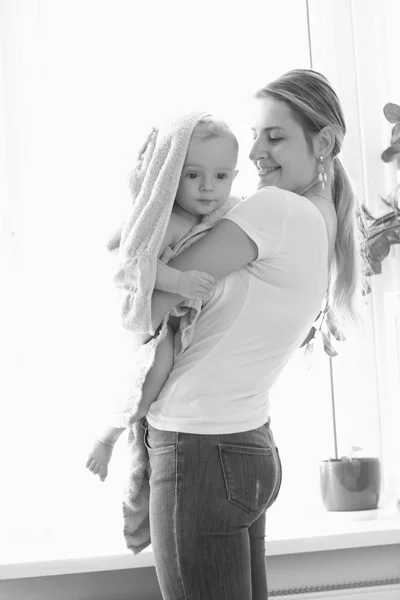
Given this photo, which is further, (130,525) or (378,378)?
(378,378)

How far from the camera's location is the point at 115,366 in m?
2.12

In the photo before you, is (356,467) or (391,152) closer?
(356,467)

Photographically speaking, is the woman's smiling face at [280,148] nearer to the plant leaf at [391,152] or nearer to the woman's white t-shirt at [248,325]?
the woman's white t-shirt at [248,325]

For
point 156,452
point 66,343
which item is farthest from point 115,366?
point 156,452

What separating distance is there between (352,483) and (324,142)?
116 centimetres

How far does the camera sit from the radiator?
189 centimetres

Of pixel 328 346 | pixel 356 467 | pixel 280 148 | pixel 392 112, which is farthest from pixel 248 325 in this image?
pixel 392 112

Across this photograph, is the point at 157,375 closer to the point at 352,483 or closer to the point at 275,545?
the point at 275,545

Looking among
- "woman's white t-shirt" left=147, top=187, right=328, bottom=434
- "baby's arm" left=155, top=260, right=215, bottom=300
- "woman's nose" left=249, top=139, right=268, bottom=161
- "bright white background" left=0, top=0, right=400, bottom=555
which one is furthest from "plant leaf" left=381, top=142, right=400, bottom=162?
"baby's arm" left=155, top=260, right=215, bottom=300

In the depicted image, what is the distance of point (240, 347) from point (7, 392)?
3.44 ft

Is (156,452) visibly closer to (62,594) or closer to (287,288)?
(287,288)

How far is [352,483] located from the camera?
2154mm

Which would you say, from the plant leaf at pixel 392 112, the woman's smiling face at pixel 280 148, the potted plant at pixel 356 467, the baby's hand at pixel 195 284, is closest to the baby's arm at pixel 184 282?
the baby's hand at pixel 195 284

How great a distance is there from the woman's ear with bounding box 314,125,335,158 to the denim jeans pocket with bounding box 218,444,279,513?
50 centimetres
